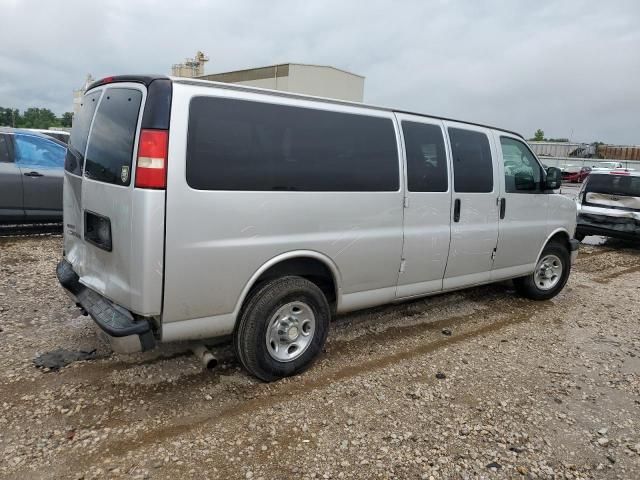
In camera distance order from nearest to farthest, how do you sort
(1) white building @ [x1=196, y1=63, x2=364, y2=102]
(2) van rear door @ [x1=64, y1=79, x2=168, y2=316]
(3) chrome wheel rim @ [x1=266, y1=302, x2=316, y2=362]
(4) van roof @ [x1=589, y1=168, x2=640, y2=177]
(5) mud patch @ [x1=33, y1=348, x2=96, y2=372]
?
(2) van rear door @ [x1=64, y1=79, x2=168, y2=316] → (3) chrome wheel rim @ [x1=266, y1=302, x2=316, y2=362] → (5) mud patch @ [x1=33, y1=348, x2=96, y2=372] → (4) van roof @ [x1=589, y1=168, x2=640, y2=177] → (1) white building @ [x1=196, y1=63, x2=364, y2=102]

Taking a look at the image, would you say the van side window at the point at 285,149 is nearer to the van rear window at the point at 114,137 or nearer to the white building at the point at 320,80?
the van rear window at the point at 114,137

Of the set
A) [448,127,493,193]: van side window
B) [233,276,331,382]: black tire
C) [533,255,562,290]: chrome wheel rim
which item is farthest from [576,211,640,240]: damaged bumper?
[233,276,331,382]: black tire

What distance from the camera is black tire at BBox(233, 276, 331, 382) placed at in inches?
131

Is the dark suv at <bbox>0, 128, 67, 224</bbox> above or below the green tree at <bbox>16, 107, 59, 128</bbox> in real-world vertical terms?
below

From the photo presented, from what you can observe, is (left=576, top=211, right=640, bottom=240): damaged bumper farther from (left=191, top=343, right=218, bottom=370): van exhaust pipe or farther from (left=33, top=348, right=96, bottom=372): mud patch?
(left=33, top=348, right=96, bottom=372): mud patch

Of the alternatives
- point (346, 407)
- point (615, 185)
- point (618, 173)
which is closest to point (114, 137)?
point (346, 407)

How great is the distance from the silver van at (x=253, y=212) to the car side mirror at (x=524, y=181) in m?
0.82

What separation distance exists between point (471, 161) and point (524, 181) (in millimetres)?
980

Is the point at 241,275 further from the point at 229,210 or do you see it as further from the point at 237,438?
the point at 237,438

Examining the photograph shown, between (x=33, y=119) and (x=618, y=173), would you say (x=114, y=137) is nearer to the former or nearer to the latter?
(x=618, y=173)

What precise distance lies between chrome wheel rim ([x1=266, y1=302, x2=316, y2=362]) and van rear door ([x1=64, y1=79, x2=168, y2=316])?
0.91 m

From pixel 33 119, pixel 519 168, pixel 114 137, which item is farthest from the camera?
pixel 33 119

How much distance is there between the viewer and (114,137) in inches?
122

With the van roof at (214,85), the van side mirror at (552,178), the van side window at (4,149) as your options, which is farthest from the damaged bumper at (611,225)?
the van side window at (4,149)
